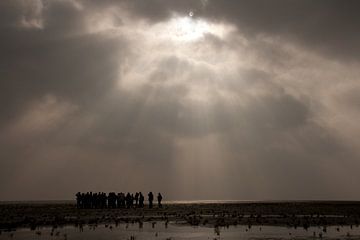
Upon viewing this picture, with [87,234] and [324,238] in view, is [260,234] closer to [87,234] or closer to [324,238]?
[324,238]

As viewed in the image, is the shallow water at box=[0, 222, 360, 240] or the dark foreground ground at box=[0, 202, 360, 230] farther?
the dark foreground ground at box=[0, 202, 360, 230]

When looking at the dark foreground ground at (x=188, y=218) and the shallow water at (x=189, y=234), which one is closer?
the shallow water at (x=189, y=234)

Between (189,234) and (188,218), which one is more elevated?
(188,218)

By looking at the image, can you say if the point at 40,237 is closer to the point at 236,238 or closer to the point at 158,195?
the point at 236,238

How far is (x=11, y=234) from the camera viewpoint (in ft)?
87.1

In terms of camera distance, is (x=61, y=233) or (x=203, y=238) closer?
(x=203, y=238)

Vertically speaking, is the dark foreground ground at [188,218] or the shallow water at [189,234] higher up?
the dark foreground ground at [188,218]

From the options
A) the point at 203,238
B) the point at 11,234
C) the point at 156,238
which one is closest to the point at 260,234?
the point at 203,238

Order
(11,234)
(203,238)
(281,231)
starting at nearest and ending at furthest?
(203,238) < (11,234) < (281,231)

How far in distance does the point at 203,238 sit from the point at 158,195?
48356mm

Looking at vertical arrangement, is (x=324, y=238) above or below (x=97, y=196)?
below

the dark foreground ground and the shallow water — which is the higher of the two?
the dark foreground ground

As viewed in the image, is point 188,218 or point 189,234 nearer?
point 189,234

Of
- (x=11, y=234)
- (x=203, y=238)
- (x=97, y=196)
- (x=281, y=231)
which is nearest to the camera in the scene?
(x=203, y=238)
